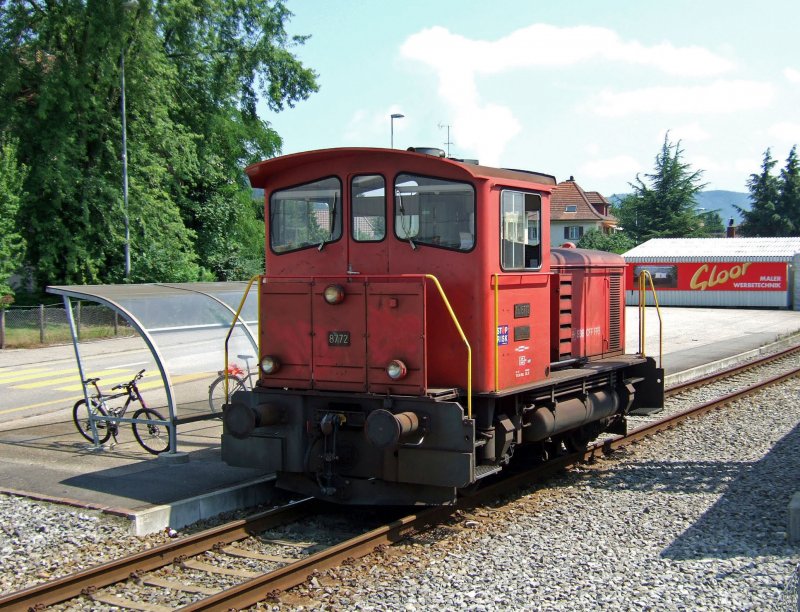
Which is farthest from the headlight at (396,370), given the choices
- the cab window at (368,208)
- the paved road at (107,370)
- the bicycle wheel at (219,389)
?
the bicycle wheel at (219,389)

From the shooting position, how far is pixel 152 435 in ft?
35.4

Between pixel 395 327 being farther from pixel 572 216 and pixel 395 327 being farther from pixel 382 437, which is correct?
pixel 572 216

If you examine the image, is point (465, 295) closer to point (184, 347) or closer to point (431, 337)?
point (431, 337)

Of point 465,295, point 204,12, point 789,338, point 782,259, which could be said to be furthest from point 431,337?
point 782,259

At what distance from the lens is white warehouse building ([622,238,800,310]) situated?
4038 centimetres

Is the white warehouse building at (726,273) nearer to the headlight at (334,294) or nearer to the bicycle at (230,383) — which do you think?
the bicycle at (230,383)

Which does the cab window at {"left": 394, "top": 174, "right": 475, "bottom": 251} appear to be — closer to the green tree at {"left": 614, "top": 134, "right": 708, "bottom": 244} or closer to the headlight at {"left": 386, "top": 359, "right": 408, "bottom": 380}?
the headlight at {"left": 386, "top": 359, "right": 408, "bottom": 380}

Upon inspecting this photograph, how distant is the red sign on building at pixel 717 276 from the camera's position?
4047 cm

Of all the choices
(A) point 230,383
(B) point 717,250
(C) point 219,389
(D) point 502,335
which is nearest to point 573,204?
(B) point 717,250

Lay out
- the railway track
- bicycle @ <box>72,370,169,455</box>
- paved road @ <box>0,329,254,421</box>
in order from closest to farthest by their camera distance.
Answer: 1. the railway track
2. bicycle @ <box>72,370,169,455</box>
3. paved road @ <box>0,329,254,421</box>

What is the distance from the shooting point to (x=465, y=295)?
24.4ft

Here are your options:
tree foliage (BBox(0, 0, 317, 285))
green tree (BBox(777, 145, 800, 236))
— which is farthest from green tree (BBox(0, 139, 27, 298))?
green tree (BBox(777, 145, 800, 236))

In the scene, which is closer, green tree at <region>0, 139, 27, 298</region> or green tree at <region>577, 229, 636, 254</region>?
green tree at <region>0, 139, 27, 298</region>

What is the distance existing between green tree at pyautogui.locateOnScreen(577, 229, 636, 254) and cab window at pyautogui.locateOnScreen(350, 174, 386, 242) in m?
46.8
